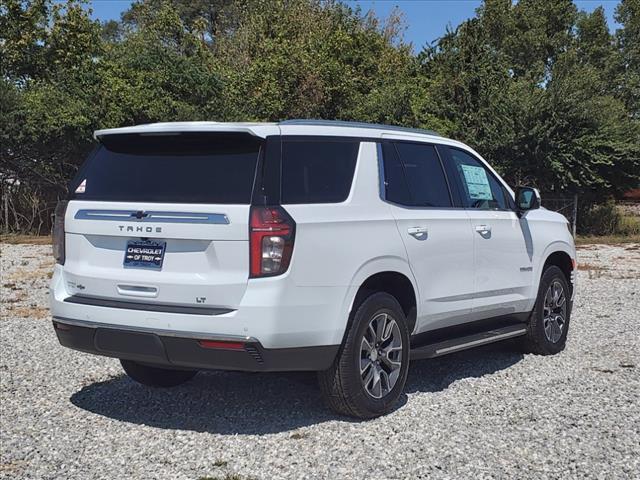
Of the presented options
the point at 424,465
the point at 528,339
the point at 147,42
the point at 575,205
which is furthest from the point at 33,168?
the point at 424,465

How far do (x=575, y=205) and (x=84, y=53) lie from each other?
18.6 meters

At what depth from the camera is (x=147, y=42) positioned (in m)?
24.0

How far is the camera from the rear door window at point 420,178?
19.2 ft

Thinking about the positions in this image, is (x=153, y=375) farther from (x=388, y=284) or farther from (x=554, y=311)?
(x=554, y=311)

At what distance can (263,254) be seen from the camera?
4.71m

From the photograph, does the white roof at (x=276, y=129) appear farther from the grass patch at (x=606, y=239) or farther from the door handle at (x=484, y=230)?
the grass patch at (x=606, y=239)

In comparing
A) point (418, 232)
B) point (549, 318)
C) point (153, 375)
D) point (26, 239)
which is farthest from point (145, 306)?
point (26, 239)

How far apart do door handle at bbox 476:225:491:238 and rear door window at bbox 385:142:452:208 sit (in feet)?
1.20

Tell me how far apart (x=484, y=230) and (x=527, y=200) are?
778 millimetres

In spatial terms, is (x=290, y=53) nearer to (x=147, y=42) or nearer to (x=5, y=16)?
(x=147, y=42)

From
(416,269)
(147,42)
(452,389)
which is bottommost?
(452,389)

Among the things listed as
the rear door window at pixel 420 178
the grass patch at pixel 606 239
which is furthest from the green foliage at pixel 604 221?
the rear door window at pixel 420 178

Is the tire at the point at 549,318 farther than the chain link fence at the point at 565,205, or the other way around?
the chain link fence at the point at 565,205

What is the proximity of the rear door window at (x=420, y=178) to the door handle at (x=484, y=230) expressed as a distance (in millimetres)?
367
